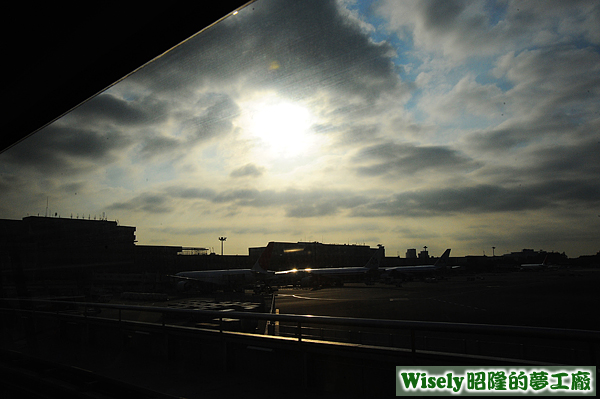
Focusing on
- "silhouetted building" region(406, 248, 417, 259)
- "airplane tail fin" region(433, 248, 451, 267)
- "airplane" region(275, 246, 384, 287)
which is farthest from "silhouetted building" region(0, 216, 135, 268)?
"silhouetted building" region(406, 248, 417, 259)

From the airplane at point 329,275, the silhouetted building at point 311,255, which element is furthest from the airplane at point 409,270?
the silhouetted building at point 311,255

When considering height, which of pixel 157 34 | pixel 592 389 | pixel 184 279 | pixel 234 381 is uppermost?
pixel 157 34

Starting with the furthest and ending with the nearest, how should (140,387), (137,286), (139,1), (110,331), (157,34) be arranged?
Result: 1. (137,286)
2. (110,331)
3. (140,387)
4. (157,34)
5. (139,1)

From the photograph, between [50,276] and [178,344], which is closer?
[178,344]

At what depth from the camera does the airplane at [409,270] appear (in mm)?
64213

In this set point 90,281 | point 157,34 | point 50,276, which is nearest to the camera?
point 157,34

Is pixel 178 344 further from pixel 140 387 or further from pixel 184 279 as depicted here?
pixel 184 279

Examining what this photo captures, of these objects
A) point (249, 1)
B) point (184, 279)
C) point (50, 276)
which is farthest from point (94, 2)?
point (184, 279)

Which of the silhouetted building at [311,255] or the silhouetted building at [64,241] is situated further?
the silhouetted building at [311,255]

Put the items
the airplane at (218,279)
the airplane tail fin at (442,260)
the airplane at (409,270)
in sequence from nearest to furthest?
the airplane at (218,279) < the airplane at (409,270) < the airplane tail fin at (442,260)

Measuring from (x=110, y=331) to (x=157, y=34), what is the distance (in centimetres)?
777

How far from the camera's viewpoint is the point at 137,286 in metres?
37.2

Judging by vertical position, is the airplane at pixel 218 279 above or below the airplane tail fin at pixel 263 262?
below

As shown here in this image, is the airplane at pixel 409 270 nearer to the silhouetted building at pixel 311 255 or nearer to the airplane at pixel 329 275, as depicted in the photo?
the airplane at pixel 329 275
